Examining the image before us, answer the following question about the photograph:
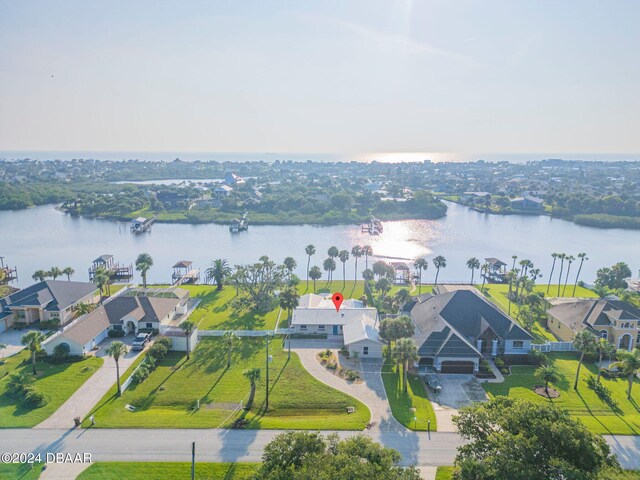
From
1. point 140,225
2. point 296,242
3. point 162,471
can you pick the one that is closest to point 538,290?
point 296,242

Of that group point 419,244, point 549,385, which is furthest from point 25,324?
point 419,244

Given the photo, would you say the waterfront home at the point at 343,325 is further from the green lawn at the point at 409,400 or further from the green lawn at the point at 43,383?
the green lawn at the point at 43,383

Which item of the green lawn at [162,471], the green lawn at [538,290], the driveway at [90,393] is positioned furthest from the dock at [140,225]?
the green lawn at [162,471]

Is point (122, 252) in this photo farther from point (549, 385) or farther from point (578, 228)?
point (578, 228)

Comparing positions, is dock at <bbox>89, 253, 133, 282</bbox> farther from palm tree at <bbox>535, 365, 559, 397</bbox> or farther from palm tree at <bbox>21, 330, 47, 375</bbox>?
palm tree at <bbox>535, 365, 559, 397</bbox>

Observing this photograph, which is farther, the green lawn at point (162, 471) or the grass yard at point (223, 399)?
the grass yard at point (223, 399)

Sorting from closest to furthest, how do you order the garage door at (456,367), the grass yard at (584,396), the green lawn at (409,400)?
the green lawn at (409,400)
the grass yard at (584,396)
the garage door at (456,367)
